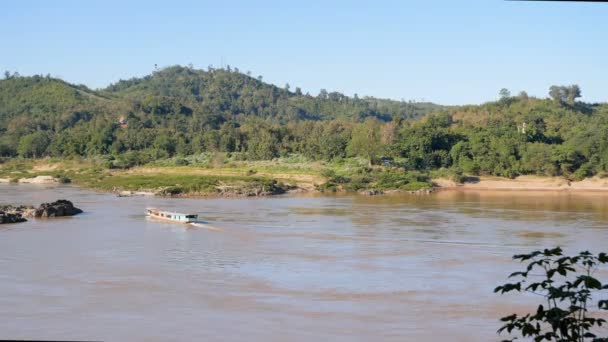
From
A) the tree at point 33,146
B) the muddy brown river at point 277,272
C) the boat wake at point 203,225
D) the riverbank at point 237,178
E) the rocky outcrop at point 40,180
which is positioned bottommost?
the muddy brown river at point 277,272

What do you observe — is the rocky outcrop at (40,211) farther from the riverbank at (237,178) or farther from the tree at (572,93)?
the tree at (572,93)

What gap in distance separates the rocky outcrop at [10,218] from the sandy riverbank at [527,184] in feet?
87.0

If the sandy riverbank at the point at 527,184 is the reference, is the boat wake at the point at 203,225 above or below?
below

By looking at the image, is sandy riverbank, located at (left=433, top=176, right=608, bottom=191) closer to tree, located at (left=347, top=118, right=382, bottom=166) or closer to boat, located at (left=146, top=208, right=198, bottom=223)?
tree, located at (left=347, top=118, right=382, bottom=166)

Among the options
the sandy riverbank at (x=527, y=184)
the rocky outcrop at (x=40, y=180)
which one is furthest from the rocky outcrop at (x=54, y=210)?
the rocky outcrop at (x=40, y=180)

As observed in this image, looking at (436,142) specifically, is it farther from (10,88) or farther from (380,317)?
(10,88)

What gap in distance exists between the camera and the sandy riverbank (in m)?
46.7

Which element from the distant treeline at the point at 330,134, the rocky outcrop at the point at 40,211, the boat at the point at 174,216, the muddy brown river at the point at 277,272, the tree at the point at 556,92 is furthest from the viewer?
the tree at the point at 556,92

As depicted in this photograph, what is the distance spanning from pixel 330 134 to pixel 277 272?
1896 inches

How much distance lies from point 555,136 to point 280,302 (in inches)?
1931

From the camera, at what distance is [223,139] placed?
217 ft

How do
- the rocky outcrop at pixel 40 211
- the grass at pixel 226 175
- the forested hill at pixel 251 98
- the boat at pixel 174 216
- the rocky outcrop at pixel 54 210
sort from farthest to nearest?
the forested hill at pixel 251 98, the grass at pixel 226 175, the rocky outcrop at pixel 54 210, the rocky outcrop at pixel 40 211, the boat at pixel 174 216

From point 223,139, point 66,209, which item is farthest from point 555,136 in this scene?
point 66,209

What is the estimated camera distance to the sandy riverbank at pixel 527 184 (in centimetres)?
4669
